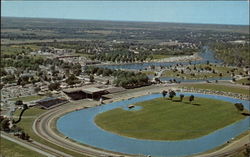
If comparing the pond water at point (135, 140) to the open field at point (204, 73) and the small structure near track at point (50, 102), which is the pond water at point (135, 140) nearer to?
the small structure near track at point (50, 102)

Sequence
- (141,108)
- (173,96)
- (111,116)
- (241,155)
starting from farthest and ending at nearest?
(173,96), (141,108), (111,116), (241,155)

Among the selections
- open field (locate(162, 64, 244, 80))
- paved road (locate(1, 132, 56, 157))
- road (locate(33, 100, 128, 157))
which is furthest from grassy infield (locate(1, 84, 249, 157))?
open field (locate(162, 64, 244, 80))

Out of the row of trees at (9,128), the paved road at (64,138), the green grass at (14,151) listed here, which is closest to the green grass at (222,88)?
the paved road at (64,138)

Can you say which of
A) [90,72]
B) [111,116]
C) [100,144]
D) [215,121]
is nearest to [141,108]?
[111,116]

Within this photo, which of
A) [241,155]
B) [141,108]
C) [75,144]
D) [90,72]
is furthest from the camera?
[90,72]

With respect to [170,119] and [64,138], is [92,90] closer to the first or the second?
[170,119]

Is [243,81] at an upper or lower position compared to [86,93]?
upper

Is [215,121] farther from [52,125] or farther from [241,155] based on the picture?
[52,125]

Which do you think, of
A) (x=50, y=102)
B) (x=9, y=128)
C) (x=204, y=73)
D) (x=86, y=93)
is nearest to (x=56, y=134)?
(x=9, y=128)
